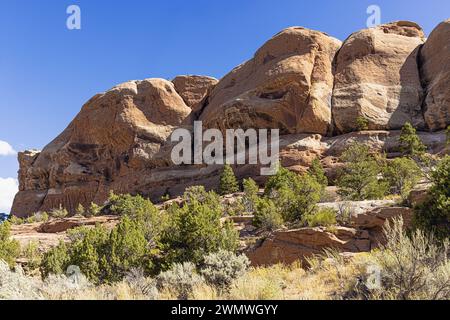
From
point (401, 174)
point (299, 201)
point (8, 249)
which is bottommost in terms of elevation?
point (8, 249)

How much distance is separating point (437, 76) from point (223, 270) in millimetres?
33837

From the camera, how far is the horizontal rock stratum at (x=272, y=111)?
105ft

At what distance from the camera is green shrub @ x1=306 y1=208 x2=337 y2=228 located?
41.2 feet

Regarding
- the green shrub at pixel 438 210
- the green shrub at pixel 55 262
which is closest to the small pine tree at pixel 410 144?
the green shrub at pixel 438 210

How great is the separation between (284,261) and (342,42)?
36649 mm

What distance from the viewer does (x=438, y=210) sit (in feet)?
29.6

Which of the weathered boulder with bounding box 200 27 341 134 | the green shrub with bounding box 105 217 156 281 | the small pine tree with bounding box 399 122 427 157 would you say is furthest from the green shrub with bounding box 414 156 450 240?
the weathered boulder with bounding box 200 27 341 134

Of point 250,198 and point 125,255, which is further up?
point 250,198

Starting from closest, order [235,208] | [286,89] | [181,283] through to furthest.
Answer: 1. [181,283]
2. [235,208]
3. [286,89]

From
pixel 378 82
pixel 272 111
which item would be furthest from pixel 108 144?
pixel 378 82

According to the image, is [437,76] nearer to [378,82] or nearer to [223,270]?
[378,82]

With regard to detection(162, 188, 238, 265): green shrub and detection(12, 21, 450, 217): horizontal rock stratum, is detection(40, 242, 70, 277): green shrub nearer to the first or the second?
detection(162, 188, 238, 265): green shrub
